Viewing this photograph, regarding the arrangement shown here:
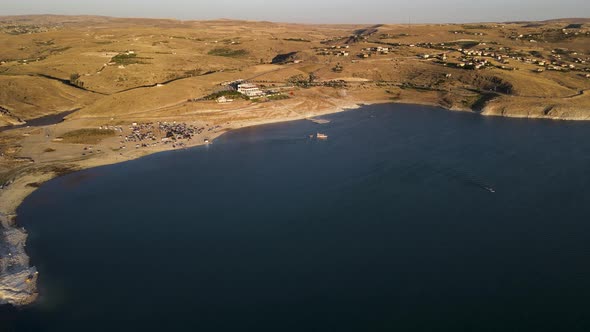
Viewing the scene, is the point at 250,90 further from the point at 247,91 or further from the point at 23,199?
the point at 23,199

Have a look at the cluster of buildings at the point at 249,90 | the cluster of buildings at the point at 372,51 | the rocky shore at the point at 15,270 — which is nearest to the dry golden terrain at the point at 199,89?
the rocky shore at the point at 15,270

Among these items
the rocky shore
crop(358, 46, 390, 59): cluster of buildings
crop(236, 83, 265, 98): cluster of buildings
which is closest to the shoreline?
the rocky shore

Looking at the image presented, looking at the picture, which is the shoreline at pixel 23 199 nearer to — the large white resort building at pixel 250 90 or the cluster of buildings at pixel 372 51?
the large white resort building at pixel 250 90

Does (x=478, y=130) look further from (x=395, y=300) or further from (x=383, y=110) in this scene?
(x=395, y=300)

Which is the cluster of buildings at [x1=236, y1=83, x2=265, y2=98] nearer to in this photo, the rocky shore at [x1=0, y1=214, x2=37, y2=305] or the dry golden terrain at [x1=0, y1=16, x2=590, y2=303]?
the dry golden terrain at [x1=0, y1=16, x2=590, y2=303]

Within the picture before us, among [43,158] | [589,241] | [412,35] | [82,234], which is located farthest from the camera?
[412,35]

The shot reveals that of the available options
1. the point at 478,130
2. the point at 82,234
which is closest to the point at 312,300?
the point at 82,234
